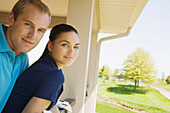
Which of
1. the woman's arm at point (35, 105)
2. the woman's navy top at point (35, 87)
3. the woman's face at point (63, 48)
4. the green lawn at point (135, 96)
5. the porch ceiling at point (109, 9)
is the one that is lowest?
the green lawn at point (135, 96)

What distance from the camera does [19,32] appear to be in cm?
80

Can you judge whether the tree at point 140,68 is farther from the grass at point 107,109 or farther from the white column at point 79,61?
the white column at point 79,61

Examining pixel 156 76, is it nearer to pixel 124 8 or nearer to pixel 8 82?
pixel 124 8

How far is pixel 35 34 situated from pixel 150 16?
63.3 ft

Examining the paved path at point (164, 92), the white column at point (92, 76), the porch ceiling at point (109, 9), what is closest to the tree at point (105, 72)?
the paved path at point (164, 92)

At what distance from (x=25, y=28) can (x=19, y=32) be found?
0.03 metres

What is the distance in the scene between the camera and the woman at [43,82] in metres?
0.81

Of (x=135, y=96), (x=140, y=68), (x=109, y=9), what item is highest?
(x=109, y=9)

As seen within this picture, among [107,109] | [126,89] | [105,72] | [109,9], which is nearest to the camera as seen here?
[109,9]

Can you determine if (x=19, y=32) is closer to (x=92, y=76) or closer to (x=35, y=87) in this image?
(x=35, y=87)

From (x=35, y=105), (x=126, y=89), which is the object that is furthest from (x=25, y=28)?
(x=126, y=89)

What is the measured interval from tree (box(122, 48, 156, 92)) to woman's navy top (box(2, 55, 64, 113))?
13.6 m

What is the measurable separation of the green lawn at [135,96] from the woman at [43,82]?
1334cm

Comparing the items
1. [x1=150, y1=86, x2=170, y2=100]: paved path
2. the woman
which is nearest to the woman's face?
the woman
